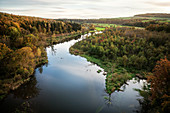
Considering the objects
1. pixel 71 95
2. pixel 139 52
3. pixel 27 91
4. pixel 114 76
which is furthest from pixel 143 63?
pixel 27 91

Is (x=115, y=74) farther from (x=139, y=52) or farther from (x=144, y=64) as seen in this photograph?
(x=139, y=52)

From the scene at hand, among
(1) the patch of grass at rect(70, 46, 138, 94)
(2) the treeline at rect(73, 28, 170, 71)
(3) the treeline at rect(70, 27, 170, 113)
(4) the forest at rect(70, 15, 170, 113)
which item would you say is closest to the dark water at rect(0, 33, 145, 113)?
(1) the patch of grass at rect(70, 46, 138, 94)

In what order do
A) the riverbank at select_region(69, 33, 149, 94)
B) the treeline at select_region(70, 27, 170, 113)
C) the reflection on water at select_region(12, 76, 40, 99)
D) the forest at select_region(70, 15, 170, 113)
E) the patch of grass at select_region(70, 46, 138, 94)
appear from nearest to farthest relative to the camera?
the treeline at select_region(70, 27, 170, 113) < the forest at select_region(70, 15, 170, 113) < the reflection on water at select_region(12, 76, 40, 99) < the patch of grass at select_region(70, 46, 138, 94) < the riverbank at select_region(69, 33, 149, 94)

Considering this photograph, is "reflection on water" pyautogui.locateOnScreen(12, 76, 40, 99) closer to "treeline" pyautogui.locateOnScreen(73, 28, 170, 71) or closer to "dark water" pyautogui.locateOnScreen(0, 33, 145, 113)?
"dark water" pyautogui.locateOnScreen(0, 33, 145, 113)

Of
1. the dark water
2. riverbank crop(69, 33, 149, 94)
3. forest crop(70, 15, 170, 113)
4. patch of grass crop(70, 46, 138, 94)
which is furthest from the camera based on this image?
riverbank crop(69, 33, 149, 94)

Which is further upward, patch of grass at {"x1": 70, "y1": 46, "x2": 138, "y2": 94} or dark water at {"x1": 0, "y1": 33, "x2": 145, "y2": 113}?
patch of grass at {"x1": 70, "y1": 46, "x2": 138, "y2": 94}

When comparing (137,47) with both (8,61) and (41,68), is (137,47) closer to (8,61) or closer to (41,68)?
(41,68)

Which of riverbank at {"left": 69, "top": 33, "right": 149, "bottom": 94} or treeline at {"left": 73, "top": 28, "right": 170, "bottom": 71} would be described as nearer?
riverbank at {"left": 69, "top": 33, "right": 149, "bottom": 94}

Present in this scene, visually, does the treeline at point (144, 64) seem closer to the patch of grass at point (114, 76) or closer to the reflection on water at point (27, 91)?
the patch of grass at point (114, 76)

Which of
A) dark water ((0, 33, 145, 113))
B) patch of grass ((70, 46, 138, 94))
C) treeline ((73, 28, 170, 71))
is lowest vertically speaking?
dark water ((0, 33, 145, 113))
